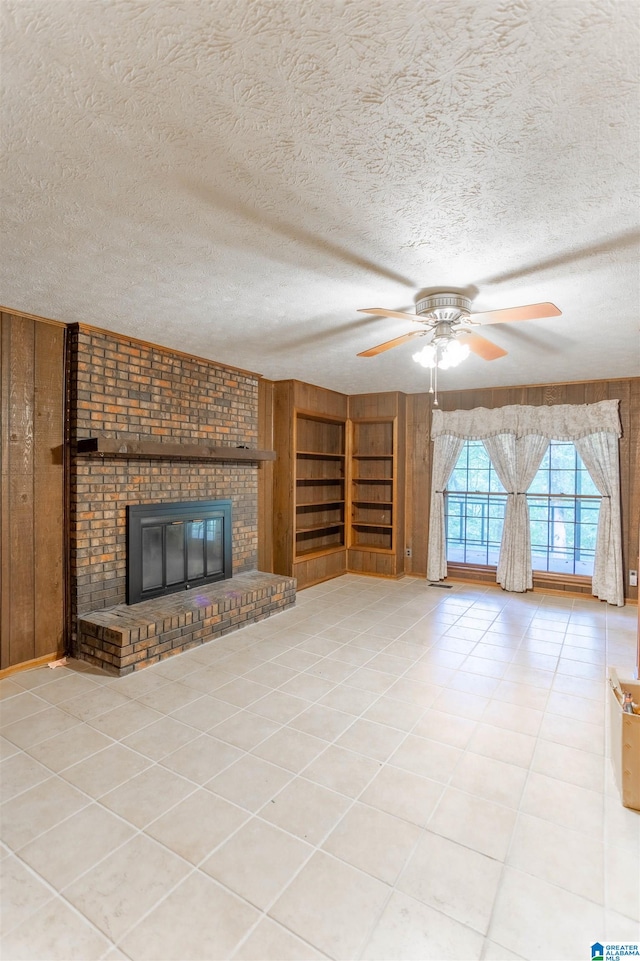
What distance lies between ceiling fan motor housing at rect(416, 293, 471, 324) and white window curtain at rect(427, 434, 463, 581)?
11.7ft

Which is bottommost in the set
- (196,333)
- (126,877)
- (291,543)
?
(126,877)

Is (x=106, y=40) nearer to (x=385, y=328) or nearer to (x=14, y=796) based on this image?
(x=385, y=328)

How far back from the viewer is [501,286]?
8.72ft

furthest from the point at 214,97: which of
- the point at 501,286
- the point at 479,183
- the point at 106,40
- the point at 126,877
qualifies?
the point at 126,877

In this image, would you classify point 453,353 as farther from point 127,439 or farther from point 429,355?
point 127,439

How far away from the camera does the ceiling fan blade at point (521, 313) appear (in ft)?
7.67

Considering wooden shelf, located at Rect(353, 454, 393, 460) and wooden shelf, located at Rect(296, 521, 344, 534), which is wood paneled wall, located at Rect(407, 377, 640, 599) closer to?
wooden shelf, located at Rect(353, 454, 393, 460)

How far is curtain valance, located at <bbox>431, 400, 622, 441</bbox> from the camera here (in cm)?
532

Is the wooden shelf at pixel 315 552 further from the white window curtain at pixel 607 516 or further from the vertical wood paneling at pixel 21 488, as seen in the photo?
the white window curtain at pixel 607 516

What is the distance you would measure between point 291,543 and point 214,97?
15.3 ft

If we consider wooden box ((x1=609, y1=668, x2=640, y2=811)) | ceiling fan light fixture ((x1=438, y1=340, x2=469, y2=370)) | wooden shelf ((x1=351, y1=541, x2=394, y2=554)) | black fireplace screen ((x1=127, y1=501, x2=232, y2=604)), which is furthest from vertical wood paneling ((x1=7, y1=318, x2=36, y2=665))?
wooden shelf ((x1=351, y1=541, x2=394, y2=554))

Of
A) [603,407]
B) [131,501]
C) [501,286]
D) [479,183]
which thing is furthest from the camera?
[603,407]

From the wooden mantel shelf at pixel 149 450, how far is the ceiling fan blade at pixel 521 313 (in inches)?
98.6

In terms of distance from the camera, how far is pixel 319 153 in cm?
157
